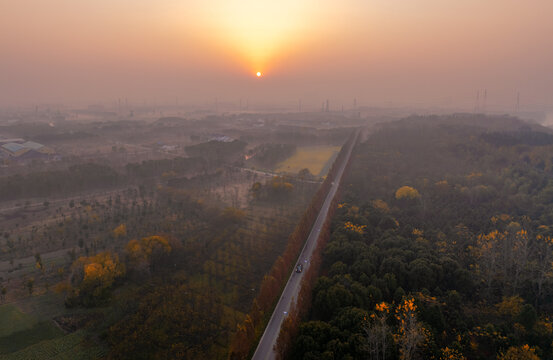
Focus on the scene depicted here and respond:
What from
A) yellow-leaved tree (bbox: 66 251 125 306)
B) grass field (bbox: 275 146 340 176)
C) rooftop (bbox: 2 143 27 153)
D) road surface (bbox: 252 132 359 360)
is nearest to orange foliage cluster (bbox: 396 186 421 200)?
road surface (bbox: 252 132 359 360)

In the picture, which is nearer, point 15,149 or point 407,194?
point 407,194

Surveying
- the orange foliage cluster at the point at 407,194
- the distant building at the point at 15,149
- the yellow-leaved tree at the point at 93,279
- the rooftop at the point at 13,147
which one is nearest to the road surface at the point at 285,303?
the orange foliage cluster at the point at 407,194

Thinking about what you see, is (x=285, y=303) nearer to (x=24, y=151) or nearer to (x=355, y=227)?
(x=355, y=227)

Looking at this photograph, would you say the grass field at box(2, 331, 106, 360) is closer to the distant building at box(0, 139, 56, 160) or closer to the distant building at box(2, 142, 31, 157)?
the distant building at box(0, 139, 56, 160)

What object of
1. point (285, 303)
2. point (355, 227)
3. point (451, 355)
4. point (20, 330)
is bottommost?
point (20, 330)

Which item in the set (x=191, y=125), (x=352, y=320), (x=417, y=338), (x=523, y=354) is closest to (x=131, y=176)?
(x=352, y=320)

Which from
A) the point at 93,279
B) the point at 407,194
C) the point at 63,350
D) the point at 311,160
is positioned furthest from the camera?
the point at 311,160

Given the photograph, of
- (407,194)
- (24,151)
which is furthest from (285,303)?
(24,151)
